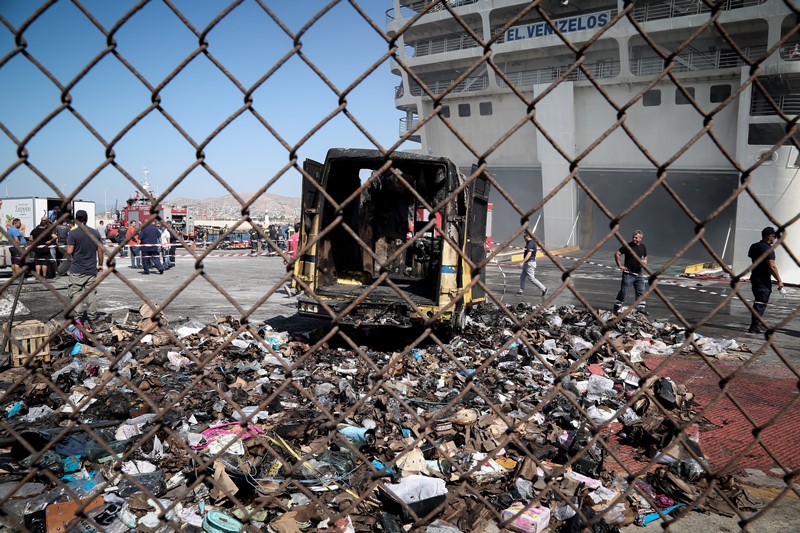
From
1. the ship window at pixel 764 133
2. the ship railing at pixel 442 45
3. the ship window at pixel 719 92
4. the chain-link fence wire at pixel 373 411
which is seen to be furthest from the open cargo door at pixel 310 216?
the ship railing at pixel 442 45

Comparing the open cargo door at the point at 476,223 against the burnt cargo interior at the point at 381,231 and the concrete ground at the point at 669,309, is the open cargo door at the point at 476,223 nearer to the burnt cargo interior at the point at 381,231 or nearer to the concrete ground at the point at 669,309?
the burnt cargo interior at the point at 381,231

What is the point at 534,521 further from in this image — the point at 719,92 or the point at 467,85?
the point at 467,85

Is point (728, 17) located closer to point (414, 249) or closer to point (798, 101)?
point (798, 101)

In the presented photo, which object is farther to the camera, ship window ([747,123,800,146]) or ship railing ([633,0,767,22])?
ship railing ([633,0,767,22])

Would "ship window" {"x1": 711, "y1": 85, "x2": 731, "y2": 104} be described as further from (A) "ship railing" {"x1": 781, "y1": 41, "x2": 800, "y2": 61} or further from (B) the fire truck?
(B) the fire truck

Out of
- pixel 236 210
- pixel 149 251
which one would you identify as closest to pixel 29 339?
pixel 149 251

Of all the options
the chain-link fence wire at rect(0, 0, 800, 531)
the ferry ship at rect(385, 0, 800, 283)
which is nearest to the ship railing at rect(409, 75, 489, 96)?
the ferry ship at rect(385, 0, 800, 283)

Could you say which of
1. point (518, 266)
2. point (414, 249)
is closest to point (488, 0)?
point (518, 266)

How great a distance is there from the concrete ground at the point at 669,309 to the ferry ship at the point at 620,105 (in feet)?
16.0

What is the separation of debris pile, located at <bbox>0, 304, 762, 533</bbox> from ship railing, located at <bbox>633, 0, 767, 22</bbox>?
19310 mm

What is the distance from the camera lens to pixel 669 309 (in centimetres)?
194

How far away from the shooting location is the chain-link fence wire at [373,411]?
132cm

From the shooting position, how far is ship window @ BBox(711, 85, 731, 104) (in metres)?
20.6

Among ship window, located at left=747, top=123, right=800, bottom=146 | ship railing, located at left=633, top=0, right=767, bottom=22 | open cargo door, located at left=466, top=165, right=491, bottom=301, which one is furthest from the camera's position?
ship railing, located at left=633, top=0, right=767, bottom=22
